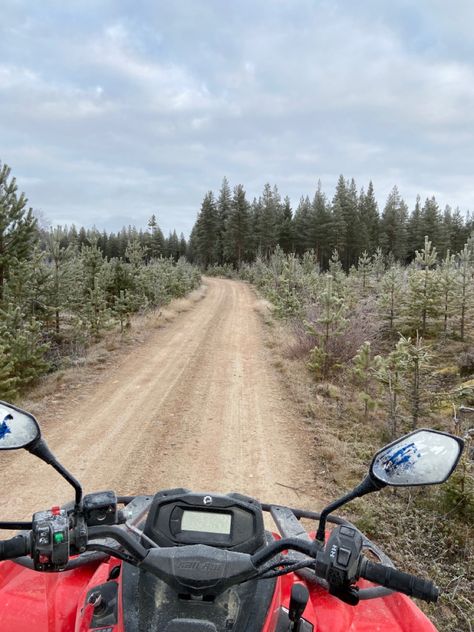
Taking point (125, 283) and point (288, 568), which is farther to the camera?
point (125, 283)

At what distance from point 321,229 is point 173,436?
52515 millimetres

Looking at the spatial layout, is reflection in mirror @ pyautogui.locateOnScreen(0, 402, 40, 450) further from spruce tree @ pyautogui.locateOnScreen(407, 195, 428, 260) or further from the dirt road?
spruce tree @ pyautogui.locateOnScreen(407, 195, 428, 260)

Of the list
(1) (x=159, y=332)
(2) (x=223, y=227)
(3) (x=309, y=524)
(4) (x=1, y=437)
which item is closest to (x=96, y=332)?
(1) (x=159, y=332)

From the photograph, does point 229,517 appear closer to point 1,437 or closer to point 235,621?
point 235,621

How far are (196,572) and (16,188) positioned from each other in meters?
14.6

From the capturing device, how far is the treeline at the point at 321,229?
57594 mm

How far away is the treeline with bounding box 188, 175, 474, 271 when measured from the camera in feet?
189

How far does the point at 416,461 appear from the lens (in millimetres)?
1697

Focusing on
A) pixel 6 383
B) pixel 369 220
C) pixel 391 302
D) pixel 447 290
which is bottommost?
pixel 6 383

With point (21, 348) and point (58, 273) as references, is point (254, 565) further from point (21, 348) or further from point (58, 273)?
point (58, 273)

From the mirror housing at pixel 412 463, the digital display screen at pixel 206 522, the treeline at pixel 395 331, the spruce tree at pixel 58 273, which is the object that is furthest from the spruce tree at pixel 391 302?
the digital display screen at pixel 206 522

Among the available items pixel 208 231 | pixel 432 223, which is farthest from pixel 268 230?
pixel 432 223

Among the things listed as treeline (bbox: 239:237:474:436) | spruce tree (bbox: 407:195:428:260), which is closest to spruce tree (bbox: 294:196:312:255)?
spruce tree (bbox: 407:195:428:260)

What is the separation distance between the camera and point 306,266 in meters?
32.0
